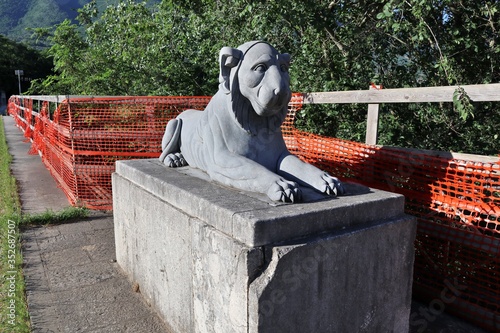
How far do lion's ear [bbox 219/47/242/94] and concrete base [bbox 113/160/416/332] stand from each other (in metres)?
0.71

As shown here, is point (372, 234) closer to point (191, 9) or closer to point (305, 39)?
point (305, 39)

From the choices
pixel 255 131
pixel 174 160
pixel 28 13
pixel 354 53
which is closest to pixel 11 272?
pixel 174 160

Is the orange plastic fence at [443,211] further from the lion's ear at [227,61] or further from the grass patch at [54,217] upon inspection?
the grass patch at [54,217]

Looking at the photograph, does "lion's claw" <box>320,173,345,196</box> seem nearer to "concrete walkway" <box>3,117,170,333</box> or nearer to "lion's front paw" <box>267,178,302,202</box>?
"lion's front paw" <box>267,178,302,202</box>

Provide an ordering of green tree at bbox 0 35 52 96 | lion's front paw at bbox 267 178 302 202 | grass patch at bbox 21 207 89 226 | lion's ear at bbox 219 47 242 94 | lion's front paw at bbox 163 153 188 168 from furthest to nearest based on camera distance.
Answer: green tree at bbox 0 35 52 96 → grass patch at bbox 21 207 89 226 → lion's front paw at bbox 163 153 188 168 → lion's ear at bbox 219 47 242 94 → lion's front paw at bbox 267 178 302 202

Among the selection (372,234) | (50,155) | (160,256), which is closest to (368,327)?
(372,234)

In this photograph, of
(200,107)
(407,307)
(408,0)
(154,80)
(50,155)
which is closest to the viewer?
(407,307)

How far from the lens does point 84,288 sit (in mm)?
3500

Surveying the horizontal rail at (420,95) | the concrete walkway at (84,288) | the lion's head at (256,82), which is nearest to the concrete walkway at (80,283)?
the concrete walkway at (84,288)

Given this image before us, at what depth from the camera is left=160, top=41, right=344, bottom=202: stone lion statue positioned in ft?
8.13

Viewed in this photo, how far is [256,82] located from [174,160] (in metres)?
1.41

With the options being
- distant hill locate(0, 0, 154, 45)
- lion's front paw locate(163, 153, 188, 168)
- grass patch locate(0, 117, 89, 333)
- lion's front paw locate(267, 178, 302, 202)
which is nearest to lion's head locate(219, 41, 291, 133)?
lion's front paw locate(267, 178, 302, 202)

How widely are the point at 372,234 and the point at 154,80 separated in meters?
7.59

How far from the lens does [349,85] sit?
21.1 ft
